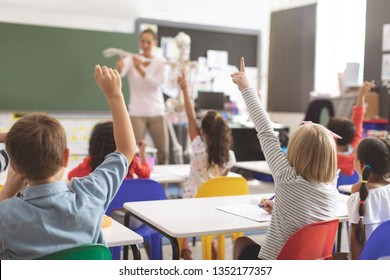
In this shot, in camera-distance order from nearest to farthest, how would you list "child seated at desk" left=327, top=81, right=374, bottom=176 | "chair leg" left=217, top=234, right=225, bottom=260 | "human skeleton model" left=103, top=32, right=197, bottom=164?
"chair leg" left=217, top=234, right=225, bottom=260
"child seated at desk" left=327, top=81, right=374, bottom=176
"human skeleton model" left=103, top=32, right=197, bottom=164

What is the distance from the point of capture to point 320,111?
583cm

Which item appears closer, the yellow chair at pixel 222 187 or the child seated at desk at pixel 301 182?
the child seated at desk at pixel 301 182

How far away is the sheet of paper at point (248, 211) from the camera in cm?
202

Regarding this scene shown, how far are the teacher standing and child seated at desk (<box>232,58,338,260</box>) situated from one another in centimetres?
309

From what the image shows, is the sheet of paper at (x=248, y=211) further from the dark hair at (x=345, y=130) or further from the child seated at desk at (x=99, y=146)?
the dark hair at (x=345, y=130)

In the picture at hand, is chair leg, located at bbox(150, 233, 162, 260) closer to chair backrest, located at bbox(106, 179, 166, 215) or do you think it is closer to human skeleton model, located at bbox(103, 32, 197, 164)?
chair backrest, located at bbox(106, 179, 166, 215)

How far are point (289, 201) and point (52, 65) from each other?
4.67 m

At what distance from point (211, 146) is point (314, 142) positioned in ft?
4.39

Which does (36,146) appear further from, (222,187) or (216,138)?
(216,138)

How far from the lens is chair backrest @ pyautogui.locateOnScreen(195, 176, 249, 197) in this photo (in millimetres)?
2629

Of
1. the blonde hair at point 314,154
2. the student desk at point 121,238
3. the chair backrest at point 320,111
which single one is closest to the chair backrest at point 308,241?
the blonde hair at point 314,154

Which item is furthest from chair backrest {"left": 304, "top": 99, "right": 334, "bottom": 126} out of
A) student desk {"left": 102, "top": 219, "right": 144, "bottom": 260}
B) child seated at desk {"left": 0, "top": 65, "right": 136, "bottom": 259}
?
child seated at desk {"left": 0, "top": 65, "right": 136, "bottom": 259}

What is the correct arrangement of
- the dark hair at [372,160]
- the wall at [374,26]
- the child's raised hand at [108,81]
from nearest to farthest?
the child's raised hand at [108,81] < the dark hair at [372,160] < the wall at [374,26]
